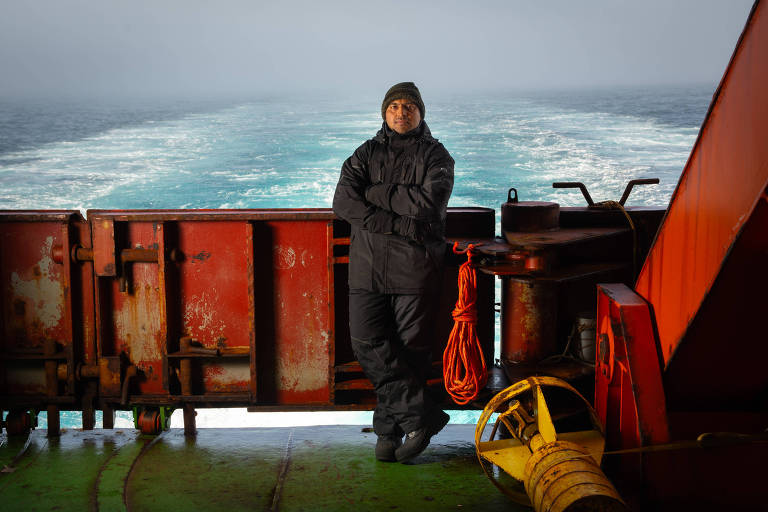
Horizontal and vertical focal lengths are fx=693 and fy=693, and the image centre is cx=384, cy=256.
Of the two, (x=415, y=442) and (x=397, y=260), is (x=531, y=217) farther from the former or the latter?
(x=415, y=442)

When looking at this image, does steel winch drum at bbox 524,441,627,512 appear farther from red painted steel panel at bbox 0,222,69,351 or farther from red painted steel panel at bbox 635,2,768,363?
red painted steel panel at bbox 0,222,69,351

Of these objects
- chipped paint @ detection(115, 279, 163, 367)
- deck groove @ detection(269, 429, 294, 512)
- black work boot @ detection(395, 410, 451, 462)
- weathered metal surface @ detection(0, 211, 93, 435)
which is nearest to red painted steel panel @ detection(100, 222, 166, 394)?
chipped paint @ detection(115, 279, 163, 367)

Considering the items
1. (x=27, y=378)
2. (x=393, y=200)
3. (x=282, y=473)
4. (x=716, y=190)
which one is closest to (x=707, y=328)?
(x=716, y=190)

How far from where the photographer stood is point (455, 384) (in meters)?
3.15

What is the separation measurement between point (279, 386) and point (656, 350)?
76.4 inches

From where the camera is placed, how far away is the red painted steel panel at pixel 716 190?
159 cm

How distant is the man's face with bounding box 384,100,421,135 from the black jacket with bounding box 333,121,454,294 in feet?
0.11

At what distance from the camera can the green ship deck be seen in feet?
9.07

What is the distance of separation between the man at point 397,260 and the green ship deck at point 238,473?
0.67 ft

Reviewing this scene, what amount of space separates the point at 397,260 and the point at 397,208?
0.22m

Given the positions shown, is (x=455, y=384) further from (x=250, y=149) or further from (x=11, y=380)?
(x=250, y=149)

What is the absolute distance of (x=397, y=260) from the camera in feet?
9.70

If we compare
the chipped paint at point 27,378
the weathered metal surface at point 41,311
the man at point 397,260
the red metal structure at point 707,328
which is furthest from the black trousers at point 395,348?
the chipped paint at point 27,378

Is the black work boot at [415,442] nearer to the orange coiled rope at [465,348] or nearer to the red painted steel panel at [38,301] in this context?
the orange coiled rope at [465,348]
